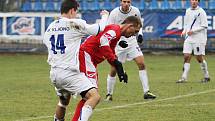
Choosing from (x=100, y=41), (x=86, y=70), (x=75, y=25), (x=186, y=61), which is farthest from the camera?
(x=186, y=61)

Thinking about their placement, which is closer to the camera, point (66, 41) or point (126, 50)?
point (66, 41)

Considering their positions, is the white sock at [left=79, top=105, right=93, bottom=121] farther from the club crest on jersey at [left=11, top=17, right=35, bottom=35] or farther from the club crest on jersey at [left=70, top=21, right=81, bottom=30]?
the club crest on jersey at [left=11, top=17, right=35, bottom=35]

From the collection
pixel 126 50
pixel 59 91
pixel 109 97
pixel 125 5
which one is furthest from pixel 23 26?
pixel 59 91

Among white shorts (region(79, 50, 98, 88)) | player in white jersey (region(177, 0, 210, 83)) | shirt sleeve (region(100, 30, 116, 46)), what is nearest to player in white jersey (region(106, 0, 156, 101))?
shirt sleeve (region(100, 30, 116, 46))

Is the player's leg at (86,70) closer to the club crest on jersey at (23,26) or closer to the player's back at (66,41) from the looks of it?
the player's back at (66,41)

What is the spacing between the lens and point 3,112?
13539 mm

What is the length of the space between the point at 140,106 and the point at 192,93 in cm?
278

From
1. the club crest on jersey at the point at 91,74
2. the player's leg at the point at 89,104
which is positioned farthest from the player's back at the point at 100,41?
the player's leg at the point at 89,104

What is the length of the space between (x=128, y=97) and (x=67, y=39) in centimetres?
598

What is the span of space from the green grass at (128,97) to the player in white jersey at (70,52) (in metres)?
2.22

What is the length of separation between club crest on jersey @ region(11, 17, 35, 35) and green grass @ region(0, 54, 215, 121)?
19.1 ft

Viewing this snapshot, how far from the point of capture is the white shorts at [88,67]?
10.9 meters

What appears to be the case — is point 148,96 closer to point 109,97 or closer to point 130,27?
point 109,97

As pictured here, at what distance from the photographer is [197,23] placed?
2036cm
